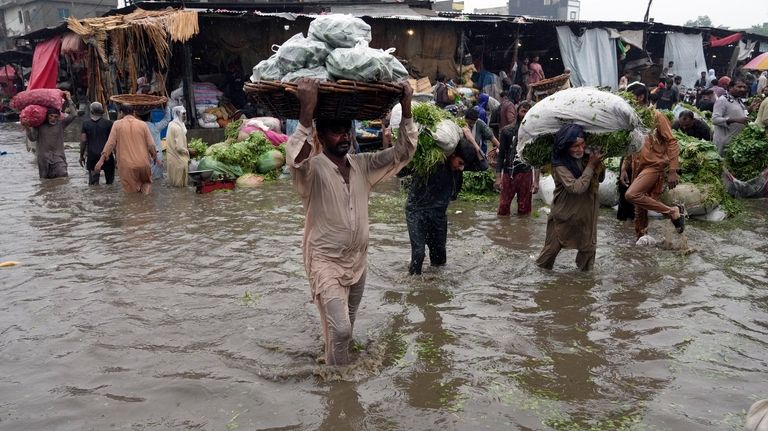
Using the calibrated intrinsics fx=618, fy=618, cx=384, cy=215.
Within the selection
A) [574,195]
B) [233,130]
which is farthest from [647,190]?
[233,130]

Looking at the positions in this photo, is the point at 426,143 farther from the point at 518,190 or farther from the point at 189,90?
the point at 189,90

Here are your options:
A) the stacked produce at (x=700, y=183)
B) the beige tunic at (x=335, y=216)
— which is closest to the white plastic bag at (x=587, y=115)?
the beige tunic at (x=335, y=216)

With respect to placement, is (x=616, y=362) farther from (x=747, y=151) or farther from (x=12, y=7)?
(x=12, y=7)

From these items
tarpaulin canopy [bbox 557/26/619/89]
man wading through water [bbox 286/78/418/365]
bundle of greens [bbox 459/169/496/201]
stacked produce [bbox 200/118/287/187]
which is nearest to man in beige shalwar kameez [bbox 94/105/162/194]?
stacked produce [bbox 200/118/287/187]

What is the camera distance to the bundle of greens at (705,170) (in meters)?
8.42

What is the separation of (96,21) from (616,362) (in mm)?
13660

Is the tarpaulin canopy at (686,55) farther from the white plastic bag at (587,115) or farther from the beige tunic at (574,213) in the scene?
the beige tunic at (574,213)

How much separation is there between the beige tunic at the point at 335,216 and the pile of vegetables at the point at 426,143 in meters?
1.36

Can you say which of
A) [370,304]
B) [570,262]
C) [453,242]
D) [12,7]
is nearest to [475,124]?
[453,242]

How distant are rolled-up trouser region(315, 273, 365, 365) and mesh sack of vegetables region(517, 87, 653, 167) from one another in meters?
2.65

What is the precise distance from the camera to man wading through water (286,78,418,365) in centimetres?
370

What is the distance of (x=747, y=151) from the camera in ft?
30.6

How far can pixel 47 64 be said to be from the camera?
56.5 ft

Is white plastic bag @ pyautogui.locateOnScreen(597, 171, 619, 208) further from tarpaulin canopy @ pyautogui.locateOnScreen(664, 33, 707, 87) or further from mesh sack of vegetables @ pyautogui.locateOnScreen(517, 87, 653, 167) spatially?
tarpaulin canopy @ pyautogui.locateOnScreen(664, 33, 707, 87)
